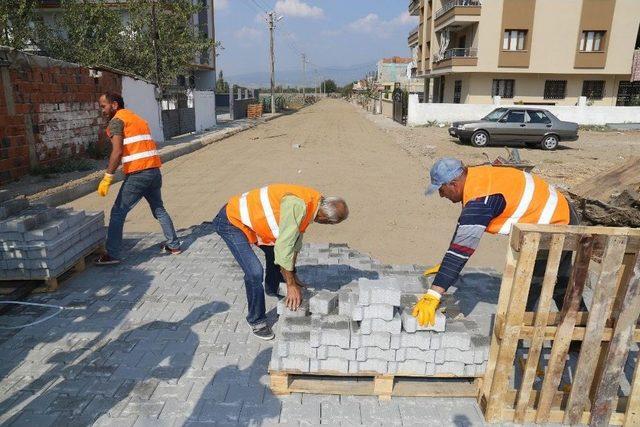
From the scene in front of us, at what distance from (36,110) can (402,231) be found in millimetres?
8229

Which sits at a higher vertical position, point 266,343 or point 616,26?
point 616,26

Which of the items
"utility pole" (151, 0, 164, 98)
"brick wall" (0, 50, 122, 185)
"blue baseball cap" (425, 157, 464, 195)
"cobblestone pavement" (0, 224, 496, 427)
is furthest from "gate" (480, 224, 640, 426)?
"utility pole" (151, 0, 164, 98)

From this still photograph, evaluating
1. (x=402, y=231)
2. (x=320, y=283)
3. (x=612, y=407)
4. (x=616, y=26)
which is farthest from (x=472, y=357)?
(x=616, y=26)

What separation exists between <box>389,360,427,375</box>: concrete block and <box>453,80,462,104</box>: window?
32.6m

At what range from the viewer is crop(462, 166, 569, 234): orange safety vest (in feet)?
10.3

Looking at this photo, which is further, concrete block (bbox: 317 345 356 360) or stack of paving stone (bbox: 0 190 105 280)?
stack of paving stone (bbox: 0 190 105 280)

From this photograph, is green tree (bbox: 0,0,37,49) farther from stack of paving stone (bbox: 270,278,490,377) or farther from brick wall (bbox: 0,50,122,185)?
stack of paving stone (bbox: 270,278,490,377)

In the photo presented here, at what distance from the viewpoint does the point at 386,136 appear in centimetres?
2262

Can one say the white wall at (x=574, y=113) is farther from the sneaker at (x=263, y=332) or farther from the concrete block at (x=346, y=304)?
the concrete block at (x=346, y=304)

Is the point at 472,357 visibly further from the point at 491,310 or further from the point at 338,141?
the point at 338,141

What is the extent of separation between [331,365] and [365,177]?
8.89 meters

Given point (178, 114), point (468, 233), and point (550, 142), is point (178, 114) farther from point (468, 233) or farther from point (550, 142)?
point (468, 233)

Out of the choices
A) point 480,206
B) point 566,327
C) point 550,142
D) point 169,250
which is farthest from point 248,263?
point 550,142

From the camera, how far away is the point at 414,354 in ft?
9.87
